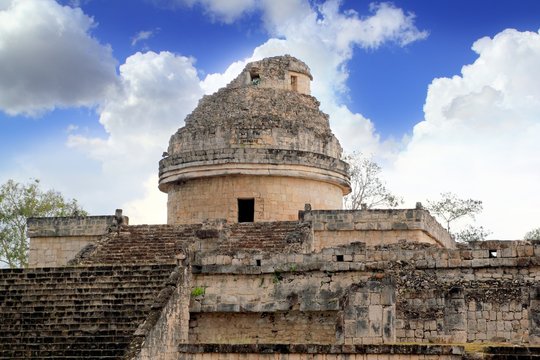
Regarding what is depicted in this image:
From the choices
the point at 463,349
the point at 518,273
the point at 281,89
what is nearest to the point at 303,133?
the point at 281,89

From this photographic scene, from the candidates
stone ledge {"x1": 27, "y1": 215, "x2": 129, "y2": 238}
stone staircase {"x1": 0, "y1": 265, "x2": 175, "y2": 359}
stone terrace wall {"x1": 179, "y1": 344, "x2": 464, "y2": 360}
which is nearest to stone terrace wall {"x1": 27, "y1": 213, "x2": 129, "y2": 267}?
stone ledge {"x1": 27, "y1": 215, "x2": 129, "y2": 238}

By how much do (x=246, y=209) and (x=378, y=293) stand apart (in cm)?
1056

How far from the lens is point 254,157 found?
76.0 ft

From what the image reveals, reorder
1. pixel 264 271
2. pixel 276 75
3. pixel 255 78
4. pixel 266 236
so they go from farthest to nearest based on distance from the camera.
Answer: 1. pixel 255 78
2. pixel 276 75
3. pixel 266 236
4. pixel 264 271

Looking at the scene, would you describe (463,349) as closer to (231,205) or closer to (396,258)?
(396,258)

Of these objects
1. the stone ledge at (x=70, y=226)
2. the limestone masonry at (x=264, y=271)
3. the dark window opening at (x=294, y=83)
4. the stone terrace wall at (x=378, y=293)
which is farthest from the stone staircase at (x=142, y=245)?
the dark window opening at (x=294, y=83)

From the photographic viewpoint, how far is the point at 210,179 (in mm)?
23641

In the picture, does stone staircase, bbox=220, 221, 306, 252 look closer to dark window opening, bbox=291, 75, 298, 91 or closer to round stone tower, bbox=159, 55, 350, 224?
round stone tower, bbox=159, 55, 350, 224

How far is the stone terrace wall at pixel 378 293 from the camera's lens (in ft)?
44.2

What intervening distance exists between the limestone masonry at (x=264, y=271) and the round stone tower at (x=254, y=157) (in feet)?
0.14

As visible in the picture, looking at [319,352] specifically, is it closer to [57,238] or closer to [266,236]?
[266,236]

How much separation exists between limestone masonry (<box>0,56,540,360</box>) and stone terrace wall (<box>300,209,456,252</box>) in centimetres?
4

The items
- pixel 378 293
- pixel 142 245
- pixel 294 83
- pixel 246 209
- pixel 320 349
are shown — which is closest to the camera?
pixel 320 349

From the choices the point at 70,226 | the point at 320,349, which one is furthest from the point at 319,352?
the point at 70,226
